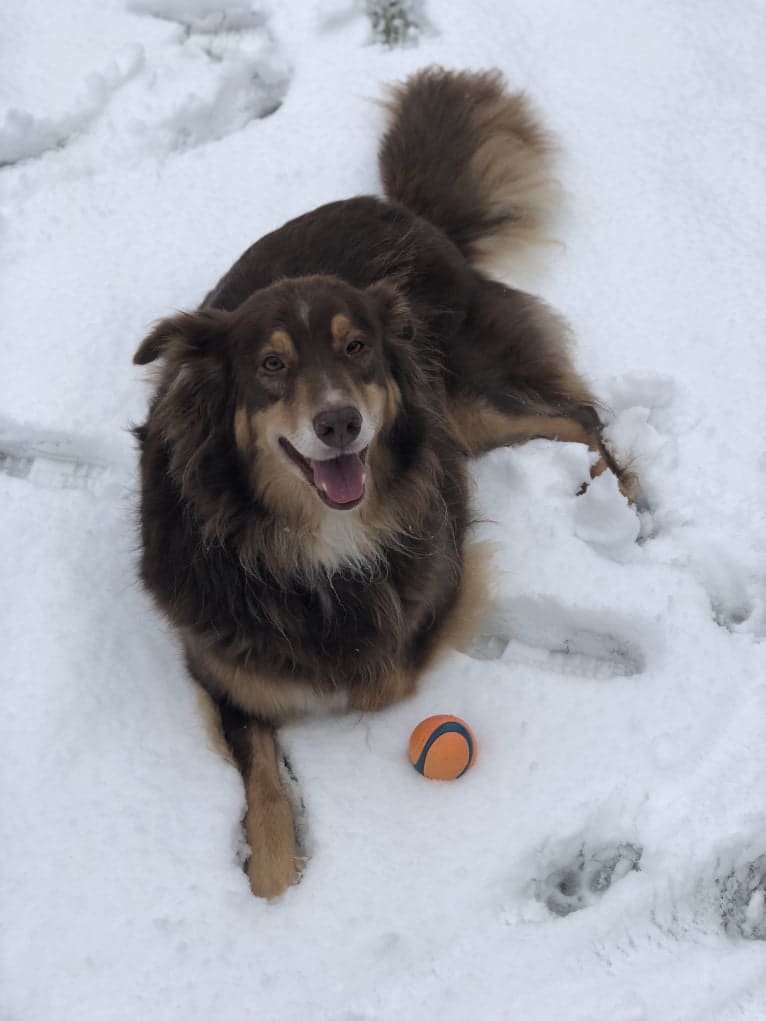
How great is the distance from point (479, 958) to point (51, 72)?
4.54 meters

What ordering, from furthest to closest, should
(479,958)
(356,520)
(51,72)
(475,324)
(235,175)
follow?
(51,72) < (235,175) < (475,324) < (356,520) < (479,958)

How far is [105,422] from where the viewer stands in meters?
3.70

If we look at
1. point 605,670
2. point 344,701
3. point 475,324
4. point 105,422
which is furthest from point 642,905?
point 105,422

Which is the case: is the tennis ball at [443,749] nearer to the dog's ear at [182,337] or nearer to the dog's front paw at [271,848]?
the dog's front paw at [271,848]

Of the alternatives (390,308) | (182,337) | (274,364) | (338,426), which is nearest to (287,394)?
(274,364)

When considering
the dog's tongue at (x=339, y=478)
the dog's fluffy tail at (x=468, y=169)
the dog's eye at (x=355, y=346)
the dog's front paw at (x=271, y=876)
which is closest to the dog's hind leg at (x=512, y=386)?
the dog's fluffy tail at (x=468, y=169)

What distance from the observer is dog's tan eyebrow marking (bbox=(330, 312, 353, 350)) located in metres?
2.60

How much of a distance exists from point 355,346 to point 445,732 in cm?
112

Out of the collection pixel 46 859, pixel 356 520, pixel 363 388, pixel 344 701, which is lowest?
pixel 46 859

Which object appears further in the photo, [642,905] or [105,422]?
[105,422]

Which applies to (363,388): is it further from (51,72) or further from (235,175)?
(51,72)

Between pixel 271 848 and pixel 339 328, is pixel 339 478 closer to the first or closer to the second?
pixel 339 328

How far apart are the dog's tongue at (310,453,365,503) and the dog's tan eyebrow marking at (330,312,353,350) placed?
31 cm

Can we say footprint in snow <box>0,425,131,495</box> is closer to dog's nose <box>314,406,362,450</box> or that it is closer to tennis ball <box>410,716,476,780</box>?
dog's nose <box>314,406,362,450</box>
